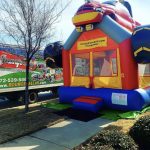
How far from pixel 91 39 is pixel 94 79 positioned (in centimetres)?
161

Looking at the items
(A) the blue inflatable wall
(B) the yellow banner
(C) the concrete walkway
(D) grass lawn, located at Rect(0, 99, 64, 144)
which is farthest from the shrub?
(B) the yellow banner

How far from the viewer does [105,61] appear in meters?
10.7

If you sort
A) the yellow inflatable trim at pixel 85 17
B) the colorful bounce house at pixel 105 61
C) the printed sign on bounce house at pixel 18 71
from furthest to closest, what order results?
the printed sign on bounce house at pixel 18 71
the yellow inflatable trim at pixel 85 17
the colorful bounce house at pixel 105 61

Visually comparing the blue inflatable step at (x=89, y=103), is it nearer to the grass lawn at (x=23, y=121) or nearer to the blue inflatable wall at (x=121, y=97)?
the blue inflatable wall at (x=121, y=97)

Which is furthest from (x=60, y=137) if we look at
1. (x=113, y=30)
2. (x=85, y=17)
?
(x=85, y=17)

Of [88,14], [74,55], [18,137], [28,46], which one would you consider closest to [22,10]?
[28,46]

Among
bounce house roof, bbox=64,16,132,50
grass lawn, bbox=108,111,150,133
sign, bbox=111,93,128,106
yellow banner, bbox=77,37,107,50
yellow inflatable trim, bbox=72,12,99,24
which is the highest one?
yellow inflatable trim, bbox=72,12,99,24

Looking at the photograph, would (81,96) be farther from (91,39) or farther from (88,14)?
(88,14)

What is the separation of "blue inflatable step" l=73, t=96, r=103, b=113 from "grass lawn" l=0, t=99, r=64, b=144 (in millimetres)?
1026

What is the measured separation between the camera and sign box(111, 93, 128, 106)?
9789 millimetres

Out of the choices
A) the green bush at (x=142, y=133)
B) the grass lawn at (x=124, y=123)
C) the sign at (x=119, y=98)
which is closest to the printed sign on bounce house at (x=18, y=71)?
the sign at (x=119, y=98)

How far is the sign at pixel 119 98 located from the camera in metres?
9.79

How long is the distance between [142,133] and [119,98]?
4.15 meters

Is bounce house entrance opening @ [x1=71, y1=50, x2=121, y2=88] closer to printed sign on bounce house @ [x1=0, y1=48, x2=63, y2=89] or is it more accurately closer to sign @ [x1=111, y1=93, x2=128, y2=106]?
sign @ [x1=111, y1=93, x2=128, y2=106]
